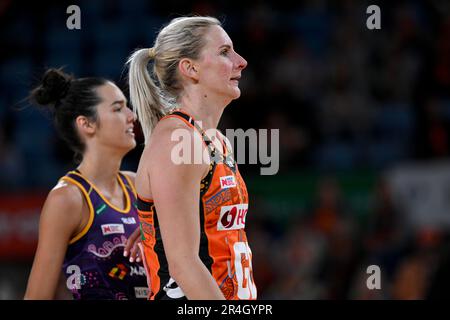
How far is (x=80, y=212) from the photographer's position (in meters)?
3.70

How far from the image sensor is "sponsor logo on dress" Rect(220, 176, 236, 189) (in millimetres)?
2873

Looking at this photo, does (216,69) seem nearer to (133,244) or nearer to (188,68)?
(188,68)

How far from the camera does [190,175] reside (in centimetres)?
268

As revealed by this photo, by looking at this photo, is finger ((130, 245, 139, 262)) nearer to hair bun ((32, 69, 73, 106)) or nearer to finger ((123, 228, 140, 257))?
Result: finger ((123, 228, 140, 257))

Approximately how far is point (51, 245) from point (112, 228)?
360 millimetres

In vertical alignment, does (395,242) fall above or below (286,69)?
below

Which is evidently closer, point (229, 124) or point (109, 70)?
point (229, 124)

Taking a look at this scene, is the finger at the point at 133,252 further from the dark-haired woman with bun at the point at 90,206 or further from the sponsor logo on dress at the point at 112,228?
the sponsor logo on dress at the point at 112,228

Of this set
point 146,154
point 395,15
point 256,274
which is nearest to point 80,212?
point 146,154

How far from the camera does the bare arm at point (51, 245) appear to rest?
11.5ft

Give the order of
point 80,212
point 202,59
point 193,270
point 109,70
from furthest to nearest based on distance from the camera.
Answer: point 109,70 → point 80,212 → point 202,59 → point 193,270

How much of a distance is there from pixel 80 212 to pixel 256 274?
3.45 metres

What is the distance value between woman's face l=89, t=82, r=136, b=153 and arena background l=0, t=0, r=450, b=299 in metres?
2.13
